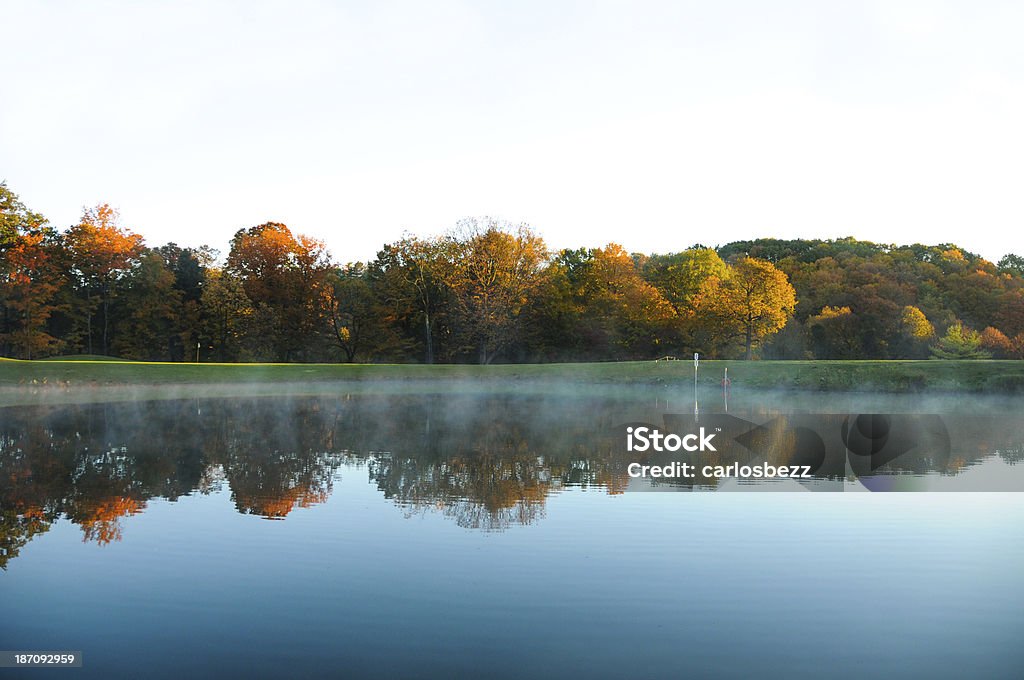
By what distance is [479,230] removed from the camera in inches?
2803

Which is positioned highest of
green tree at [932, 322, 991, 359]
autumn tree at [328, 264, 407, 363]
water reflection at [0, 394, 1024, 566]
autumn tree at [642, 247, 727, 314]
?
autumn tree at [642, 247, 727, 314]

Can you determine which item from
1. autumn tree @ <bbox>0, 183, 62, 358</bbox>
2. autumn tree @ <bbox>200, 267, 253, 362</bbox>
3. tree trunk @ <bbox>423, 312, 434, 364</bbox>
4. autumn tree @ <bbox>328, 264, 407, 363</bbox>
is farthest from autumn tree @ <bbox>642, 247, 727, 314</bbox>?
autumn tree @ <bbox>0, 183, 62, 358</bbox>

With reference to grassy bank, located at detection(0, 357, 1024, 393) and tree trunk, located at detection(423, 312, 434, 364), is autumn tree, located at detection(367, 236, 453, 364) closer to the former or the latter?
tree trunk, located at detection(423, 312, 434, 364)

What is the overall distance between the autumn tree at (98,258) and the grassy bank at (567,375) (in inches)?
1025

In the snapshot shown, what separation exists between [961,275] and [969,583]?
8671 cm

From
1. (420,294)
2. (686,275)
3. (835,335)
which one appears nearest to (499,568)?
(686,275)

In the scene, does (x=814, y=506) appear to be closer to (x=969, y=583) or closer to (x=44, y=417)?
(x=969, y=583)

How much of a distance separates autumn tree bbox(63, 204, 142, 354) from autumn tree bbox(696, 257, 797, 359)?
156 ft

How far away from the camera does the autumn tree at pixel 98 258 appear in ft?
228

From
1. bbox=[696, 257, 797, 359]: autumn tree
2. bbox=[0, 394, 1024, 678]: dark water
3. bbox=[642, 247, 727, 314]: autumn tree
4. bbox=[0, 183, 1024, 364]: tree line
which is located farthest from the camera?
bbox=[642, 247, 727, 314]: autumn tree

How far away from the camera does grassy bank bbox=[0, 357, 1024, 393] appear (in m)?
40.0

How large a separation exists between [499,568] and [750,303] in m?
58.5

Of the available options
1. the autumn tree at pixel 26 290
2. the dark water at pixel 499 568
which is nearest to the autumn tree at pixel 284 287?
the autumn tree at pixel 26 290

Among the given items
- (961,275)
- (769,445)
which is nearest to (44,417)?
(769,445)
